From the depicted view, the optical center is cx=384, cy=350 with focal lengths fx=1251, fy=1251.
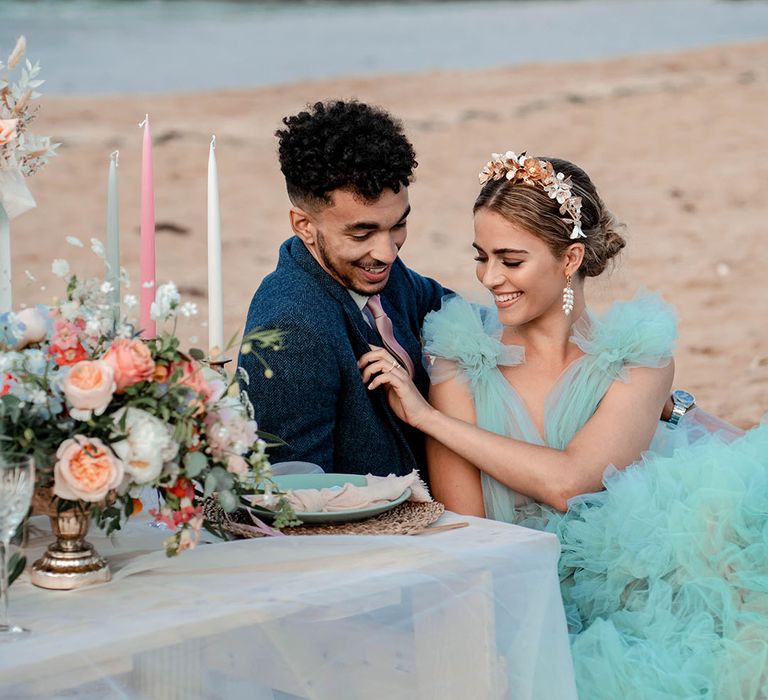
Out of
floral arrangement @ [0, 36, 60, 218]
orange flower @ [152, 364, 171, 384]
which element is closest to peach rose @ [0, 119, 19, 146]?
floral arrangement @ [0, 36, 60, 218]

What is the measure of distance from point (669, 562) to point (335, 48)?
19.9 m

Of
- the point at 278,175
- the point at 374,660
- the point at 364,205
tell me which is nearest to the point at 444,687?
the point at 374,660

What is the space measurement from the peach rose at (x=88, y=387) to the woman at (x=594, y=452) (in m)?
1.14

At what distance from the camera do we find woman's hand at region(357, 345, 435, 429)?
9.67ft

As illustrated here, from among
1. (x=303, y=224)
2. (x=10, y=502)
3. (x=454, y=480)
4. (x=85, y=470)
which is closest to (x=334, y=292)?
(x=303, y=224)

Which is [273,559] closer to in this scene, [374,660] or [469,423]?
[374,660]

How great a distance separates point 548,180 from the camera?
3.15m

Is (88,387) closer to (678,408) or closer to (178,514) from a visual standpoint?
(178,514)

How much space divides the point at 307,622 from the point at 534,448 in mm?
1137

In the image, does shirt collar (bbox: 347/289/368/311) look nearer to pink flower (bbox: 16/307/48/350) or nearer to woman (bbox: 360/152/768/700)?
woman (bbox: 360/152/768/700)

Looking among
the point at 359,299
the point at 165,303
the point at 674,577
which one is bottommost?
the point at 674,577

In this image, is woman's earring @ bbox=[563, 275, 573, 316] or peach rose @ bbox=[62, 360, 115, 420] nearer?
peach rose @ bbox=[62, 360, 115, 420]

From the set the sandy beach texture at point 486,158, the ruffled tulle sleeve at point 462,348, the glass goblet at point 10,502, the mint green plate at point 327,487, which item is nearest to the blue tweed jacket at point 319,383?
the ruffled tulle sleeve at point 462,348

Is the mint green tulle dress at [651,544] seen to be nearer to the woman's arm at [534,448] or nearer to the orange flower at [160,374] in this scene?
the woman's arm at [534,448]
